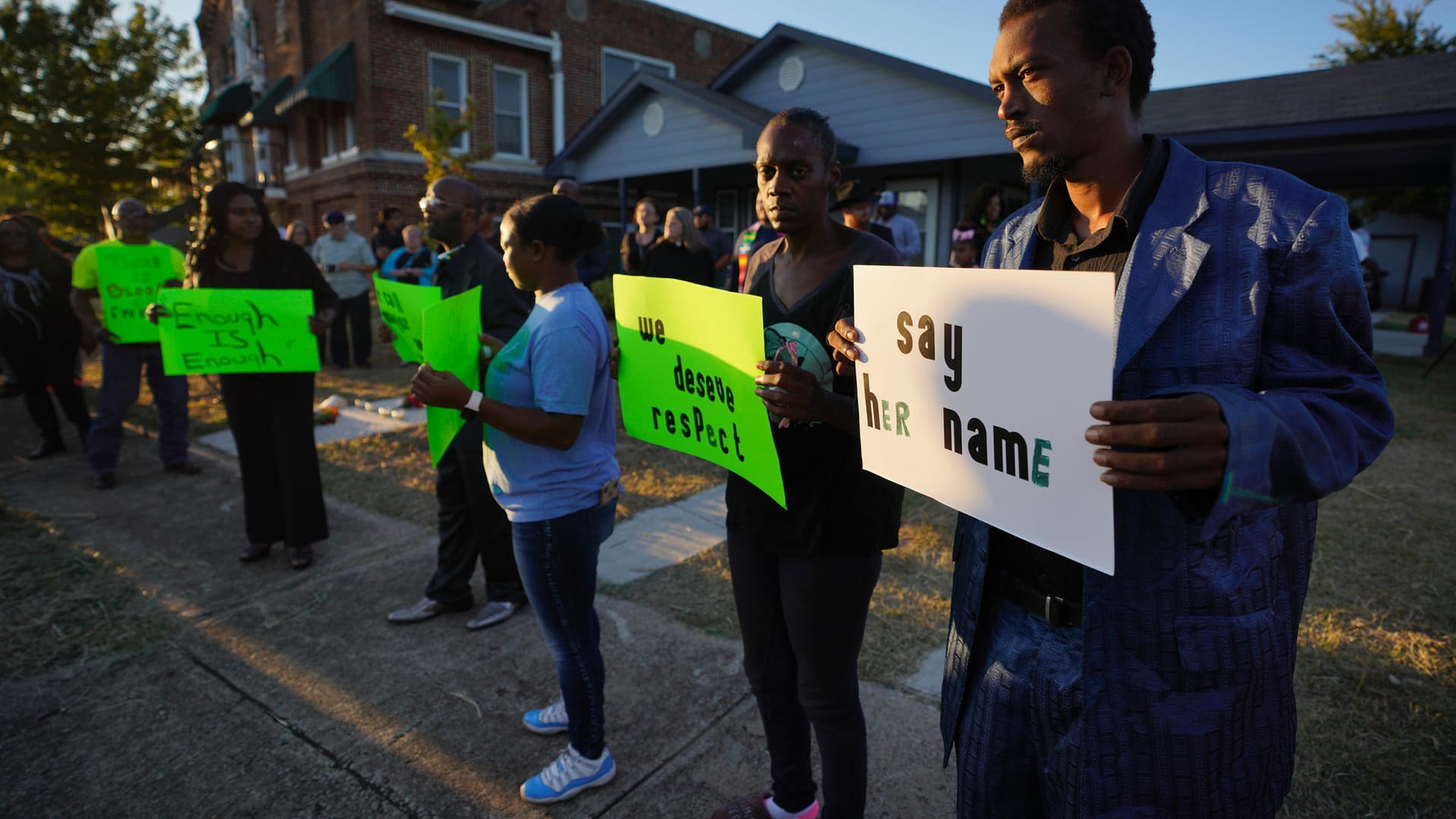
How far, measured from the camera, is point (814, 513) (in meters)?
1.95

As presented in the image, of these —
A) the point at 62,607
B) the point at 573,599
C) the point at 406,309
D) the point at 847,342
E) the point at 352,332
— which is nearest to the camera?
the point at 847,342

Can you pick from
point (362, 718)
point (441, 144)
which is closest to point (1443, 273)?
point (362, 718)

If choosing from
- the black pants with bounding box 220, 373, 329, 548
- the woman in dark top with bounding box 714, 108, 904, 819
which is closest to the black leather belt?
the woman in dark top with bounding box 714, 108, 904, 819

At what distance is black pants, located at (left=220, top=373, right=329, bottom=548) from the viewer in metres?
4.27

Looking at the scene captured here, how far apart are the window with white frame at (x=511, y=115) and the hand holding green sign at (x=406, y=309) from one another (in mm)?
16672

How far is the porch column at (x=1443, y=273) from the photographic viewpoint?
420 inches

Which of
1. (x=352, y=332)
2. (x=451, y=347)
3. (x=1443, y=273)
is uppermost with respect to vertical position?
(x=1443, y=273)

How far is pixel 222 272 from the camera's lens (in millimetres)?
4203

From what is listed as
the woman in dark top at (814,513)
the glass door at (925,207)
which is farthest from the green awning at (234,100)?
the woman in dark top at (814,513)

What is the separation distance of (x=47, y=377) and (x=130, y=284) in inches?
82.6

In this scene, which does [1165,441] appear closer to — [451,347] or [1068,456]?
[1068,456]

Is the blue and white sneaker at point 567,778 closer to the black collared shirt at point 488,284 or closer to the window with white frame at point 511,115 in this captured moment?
the black collared shirt at point 488,284

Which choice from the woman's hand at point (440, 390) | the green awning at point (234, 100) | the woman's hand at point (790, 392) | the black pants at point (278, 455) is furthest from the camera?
the green awning at point (234, 100)

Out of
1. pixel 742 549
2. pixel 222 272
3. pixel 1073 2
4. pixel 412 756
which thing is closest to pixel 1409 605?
pixel 742 549
